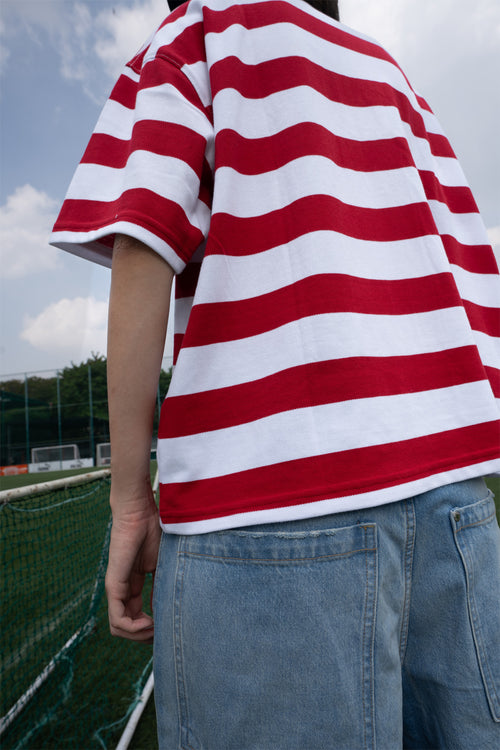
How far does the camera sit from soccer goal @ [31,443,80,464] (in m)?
25.7

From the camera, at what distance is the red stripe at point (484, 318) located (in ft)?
2.85

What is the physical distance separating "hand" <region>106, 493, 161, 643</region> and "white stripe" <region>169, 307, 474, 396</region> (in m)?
0.20

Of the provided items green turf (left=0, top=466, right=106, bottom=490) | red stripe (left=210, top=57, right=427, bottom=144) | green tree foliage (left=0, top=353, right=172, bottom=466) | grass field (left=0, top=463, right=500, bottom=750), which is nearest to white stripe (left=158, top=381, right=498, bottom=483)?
red stripe (left=210, top=57, right=427, bottom=144)

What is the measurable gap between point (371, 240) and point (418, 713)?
687 mm

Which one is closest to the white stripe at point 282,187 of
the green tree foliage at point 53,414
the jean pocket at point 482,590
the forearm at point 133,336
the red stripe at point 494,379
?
the forearm at point 133,336

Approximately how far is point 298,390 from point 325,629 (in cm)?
28

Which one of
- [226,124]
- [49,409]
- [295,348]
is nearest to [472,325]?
[295,348]

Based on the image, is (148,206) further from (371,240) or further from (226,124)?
(371,240)

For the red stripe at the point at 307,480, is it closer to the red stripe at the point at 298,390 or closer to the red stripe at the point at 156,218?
the red stripe at the point at 298,390

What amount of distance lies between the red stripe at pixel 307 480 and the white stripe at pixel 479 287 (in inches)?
14.2

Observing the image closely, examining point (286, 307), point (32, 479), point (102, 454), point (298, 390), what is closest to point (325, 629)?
point (298, 390)

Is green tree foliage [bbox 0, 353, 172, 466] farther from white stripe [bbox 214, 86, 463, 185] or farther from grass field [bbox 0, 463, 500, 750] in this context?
white stripe [bbox 214, 86, 463, 185]

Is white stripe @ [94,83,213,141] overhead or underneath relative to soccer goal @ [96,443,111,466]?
underneath

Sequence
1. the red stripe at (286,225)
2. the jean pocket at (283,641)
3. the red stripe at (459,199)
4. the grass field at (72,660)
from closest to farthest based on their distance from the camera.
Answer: the jean pocket at (283,641) < the red stripe at (286,225) < the red stripe at (459,199) < the grass field at (72,660)
